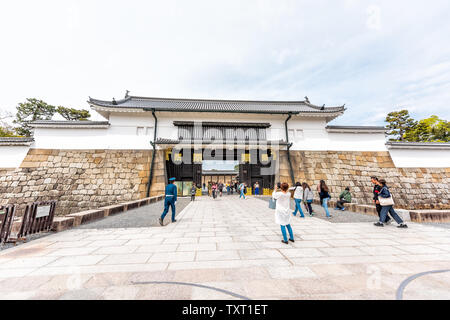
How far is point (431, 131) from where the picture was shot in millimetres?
18109

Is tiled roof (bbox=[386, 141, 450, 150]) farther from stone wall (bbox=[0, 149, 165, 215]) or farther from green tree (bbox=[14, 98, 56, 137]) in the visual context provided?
green tree (bbox=[14, 98, 56, 137])

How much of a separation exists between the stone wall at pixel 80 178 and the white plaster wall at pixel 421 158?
62.1ft

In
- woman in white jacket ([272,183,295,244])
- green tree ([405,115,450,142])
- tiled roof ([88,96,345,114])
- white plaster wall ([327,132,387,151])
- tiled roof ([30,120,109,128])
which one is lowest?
woman in white jacket ([272,183,295,244])

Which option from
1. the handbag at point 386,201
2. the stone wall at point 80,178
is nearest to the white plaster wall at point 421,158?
the handbag at point 386,201

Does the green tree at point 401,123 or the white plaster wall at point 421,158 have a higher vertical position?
the green tree at point 401,123

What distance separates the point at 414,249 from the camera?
3.27 m

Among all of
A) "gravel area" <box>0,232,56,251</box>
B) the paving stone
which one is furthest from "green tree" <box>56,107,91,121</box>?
the paving stone

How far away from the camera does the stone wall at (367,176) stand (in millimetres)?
11836

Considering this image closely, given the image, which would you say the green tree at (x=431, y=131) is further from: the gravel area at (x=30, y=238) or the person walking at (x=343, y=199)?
the gravel area at (x=30, y=238)

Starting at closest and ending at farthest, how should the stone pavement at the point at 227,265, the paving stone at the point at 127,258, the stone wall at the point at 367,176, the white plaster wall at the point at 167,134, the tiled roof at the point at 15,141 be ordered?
the stone pavement at the point at 227,265 < the paving stone at the point at 127,258 < the tiled roof at the point at 15,141 < the stone wall at the point at 367,176 < the white plaster wall at the point at 167,134

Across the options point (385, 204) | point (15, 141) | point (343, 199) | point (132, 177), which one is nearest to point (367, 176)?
point (343, 199)

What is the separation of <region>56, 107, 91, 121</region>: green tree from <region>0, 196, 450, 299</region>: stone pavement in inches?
1029

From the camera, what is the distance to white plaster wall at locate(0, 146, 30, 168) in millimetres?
11298

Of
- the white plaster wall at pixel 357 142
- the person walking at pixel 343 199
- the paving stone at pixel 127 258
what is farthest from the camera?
the white plaster wall at pixel 357 142
